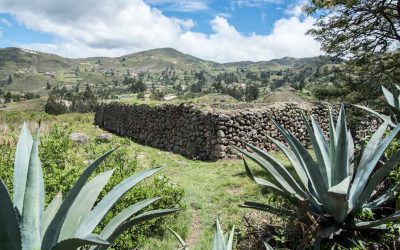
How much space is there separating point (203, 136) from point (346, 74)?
4.51 meters

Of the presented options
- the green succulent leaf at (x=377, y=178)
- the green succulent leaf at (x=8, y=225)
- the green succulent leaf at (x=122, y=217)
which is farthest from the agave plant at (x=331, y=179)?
the green succulent leaf at (x=8, y=225)

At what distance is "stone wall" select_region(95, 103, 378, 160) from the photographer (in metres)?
11.3

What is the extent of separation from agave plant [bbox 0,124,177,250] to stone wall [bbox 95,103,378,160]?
762 centimetres

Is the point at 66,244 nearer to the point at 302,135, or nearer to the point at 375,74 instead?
the point at 375,74

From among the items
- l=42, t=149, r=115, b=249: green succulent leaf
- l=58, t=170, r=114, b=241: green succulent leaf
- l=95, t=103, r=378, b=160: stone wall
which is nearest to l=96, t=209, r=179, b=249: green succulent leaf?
l=58, t=170, r=114, b=241: green succulent leaf

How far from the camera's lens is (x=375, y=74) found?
1010 centimetres

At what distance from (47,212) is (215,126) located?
9.51 meters

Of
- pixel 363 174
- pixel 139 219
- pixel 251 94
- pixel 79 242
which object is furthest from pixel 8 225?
pixel 251 94

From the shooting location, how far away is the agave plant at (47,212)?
4.72 feet

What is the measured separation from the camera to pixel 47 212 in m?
1.94

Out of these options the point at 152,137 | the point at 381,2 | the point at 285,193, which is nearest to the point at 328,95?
the point at 381,2

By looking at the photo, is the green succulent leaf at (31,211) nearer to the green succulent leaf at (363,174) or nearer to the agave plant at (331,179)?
the agave plant at (331,179)

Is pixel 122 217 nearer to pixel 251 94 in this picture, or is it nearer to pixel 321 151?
pixel 321 151

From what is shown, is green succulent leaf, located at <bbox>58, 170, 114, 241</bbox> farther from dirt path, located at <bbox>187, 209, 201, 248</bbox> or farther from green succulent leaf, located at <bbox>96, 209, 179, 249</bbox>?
dirt path, located at <bbox>187, 209, 201, 248</bbox>
